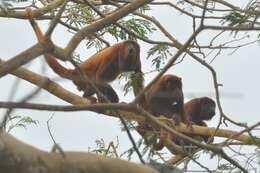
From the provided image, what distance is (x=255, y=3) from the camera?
223 inches

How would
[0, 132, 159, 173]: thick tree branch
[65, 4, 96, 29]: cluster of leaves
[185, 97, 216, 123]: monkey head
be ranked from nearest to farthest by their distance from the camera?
[0, 132, 159, 173]: thick tree branch < [65, 4, 96, 29]: cluster of leaves < [185, 97, 216, 123]: monkey head

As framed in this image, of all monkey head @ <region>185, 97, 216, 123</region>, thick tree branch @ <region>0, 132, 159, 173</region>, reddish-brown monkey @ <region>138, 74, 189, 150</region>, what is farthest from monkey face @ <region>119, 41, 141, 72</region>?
thick tree branch @ <region>0, 132, 159, 173</region>

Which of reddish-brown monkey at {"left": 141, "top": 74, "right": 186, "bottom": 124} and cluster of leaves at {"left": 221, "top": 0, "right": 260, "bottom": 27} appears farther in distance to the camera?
reddish-brown monkey at {"left": 141, "top": 74, "right": 186, "bottom": 124}

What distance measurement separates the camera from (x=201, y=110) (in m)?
10.1

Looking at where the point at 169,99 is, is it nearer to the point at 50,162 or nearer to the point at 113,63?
the point at 113,63

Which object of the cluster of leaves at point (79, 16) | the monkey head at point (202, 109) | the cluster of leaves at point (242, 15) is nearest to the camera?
the cluster of leaves at point (242, 15)

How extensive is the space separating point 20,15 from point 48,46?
2882 mm

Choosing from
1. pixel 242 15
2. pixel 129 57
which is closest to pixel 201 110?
pixel 129 57

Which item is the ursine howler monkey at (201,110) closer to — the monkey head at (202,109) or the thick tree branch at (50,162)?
the monkey head at (202,109)

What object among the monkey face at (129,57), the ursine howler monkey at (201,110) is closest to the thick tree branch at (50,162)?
the monkey face at (129,57)

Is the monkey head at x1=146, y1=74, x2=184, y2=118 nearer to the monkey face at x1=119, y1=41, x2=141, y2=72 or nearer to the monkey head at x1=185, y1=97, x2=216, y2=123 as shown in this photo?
the monkey face at x1=119, y1=41, x2=141, y2=72

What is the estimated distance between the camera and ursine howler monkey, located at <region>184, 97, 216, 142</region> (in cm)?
1002

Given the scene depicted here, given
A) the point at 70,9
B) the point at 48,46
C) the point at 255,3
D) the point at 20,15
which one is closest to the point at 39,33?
the point at 48,46

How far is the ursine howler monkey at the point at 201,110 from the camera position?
1002 centimetres
